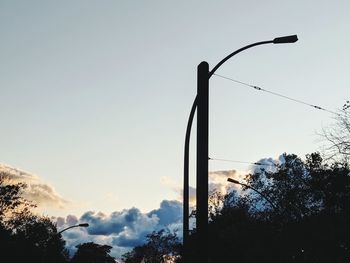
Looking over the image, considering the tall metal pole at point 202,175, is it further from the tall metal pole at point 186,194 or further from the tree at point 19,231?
the tree at point 19,231

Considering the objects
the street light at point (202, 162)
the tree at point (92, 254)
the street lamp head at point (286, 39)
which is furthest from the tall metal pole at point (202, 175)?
the tree at point (92, 254)

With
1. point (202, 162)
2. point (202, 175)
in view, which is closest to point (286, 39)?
point (202, 162)

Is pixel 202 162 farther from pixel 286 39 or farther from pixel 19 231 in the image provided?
pixel 19 231

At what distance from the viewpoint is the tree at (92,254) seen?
175750mm

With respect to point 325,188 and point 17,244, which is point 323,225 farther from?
point 17,244

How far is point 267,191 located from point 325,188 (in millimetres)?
15804

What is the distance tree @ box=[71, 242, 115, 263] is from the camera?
17575 cm

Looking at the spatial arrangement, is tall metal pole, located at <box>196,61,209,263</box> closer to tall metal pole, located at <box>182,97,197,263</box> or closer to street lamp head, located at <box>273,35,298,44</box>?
tall metal pole, located at <box>182,97,197,263</box>

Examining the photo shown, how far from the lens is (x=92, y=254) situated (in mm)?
179750

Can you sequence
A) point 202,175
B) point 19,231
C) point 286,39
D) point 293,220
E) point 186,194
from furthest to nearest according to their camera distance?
point 19,231, point 293,220, point 286,39, point 186,194, point 202,175

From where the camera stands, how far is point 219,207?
7138cm

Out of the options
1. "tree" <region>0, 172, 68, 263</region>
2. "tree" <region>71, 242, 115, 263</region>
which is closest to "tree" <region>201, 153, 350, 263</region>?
"tree" <region>0, 172, 68, 263</region>

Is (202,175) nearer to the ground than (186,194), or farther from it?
nearer to the ground

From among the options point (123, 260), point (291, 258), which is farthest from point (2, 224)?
point (123, 260)
